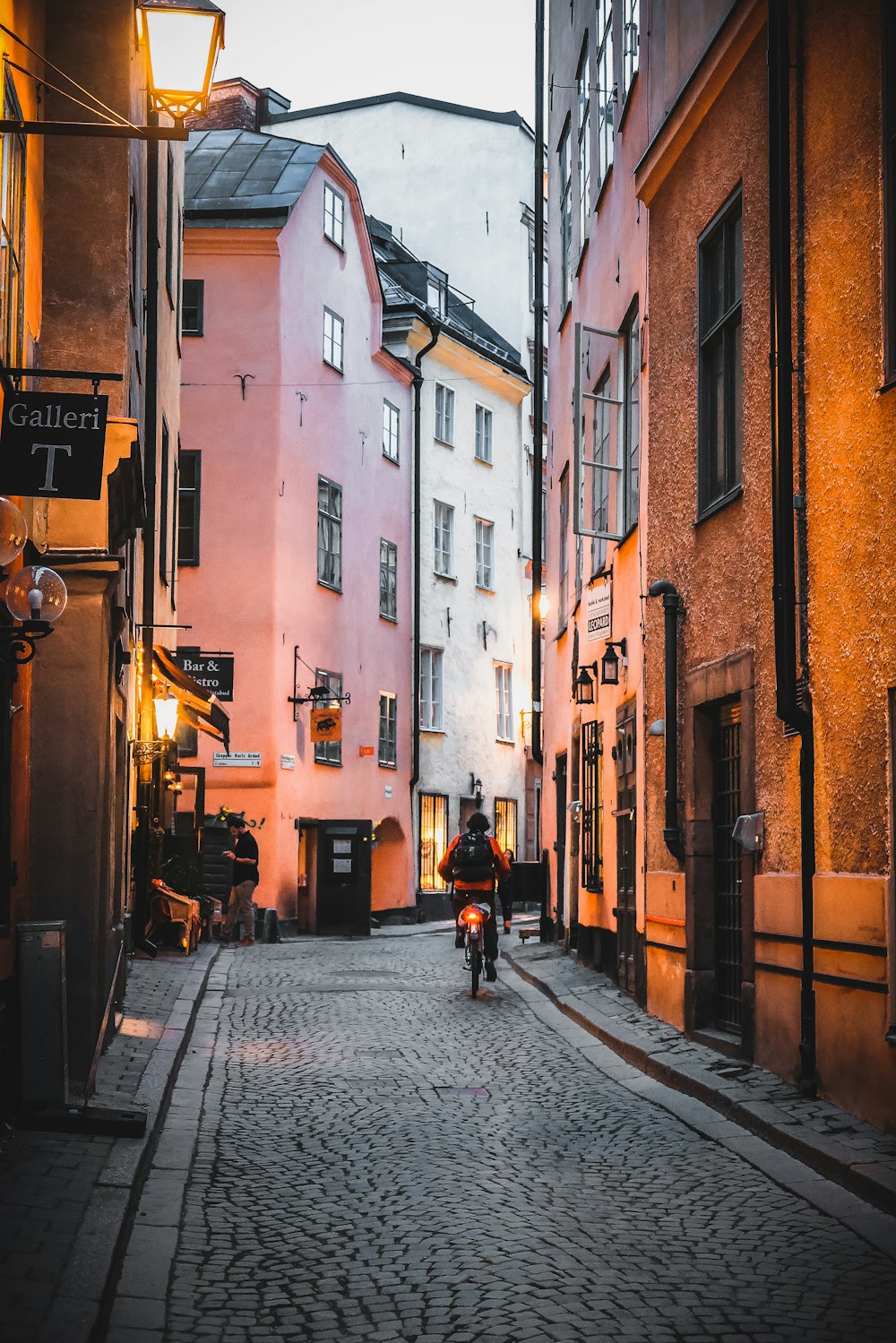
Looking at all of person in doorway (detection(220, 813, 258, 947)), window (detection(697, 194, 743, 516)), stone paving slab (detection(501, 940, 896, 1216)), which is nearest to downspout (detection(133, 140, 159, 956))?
person in doorway (detection(220, 813, 258, 947))

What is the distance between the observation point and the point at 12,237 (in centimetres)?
888

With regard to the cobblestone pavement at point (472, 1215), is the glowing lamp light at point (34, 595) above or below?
above

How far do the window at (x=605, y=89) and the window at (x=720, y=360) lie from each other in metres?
5.14

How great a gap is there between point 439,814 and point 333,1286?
30751 mm

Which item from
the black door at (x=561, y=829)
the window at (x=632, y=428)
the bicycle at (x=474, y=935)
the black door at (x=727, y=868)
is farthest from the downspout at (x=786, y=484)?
the black door at (x=561, y=829)

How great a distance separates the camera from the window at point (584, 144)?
19281 millimetres

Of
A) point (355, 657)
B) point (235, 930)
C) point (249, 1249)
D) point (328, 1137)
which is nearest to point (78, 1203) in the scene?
point (249, 1249)

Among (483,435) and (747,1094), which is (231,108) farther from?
(747,1094)

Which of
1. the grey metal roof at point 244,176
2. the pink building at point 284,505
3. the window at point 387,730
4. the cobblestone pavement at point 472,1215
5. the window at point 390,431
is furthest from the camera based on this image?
the window at point 390,431

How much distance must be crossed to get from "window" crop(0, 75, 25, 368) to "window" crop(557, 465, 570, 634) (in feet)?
41.0

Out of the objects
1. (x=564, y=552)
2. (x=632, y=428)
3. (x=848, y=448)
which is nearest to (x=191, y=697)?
(x=564, y=552)

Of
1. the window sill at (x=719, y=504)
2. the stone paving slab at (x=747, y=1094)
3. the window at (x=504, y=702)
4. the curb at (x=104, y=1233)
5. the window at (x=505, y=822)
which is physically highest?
the window at (x=504, y=702)

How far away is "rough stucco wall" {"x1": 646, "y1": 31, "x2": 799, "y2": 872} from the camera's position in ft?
34.1

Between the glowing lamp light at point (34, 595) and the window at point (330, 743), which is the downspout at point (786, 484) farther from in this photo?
the window at point (330, 743)
